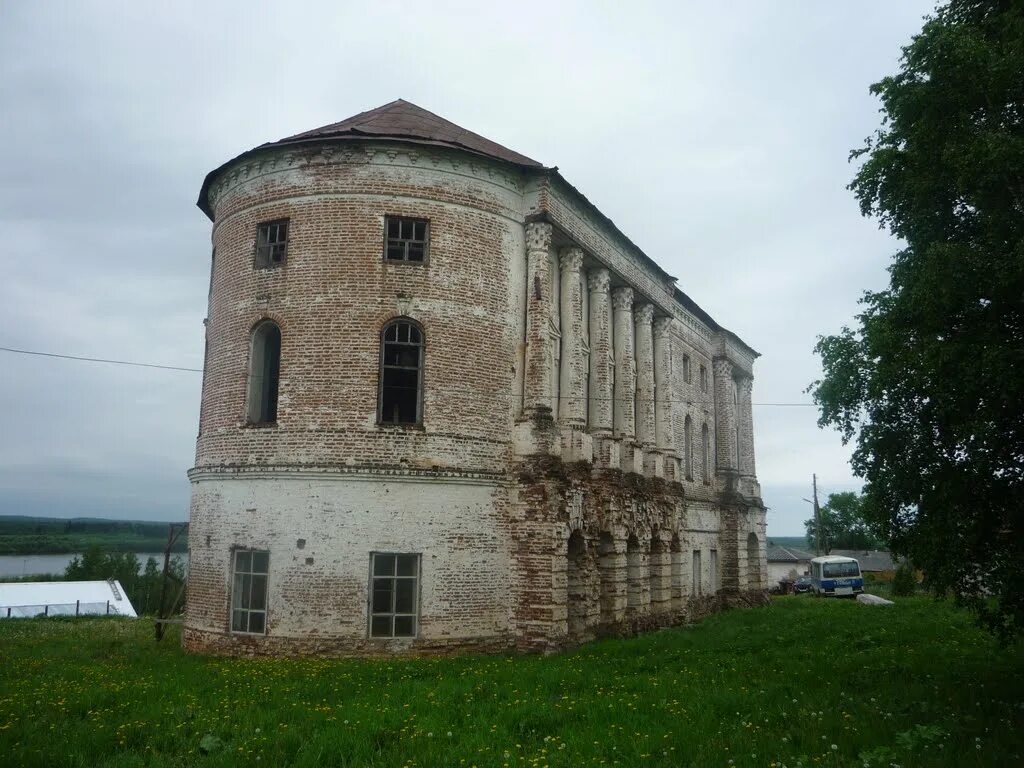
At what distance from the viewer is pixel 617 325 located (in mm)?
22922

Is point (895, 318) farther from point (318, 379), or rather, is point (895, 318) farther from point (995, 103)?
point (318, 379)

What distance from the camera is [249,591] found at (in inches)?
630

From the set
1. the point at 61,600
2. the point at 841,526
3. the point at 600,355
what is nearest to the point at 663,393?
the point at 600,355

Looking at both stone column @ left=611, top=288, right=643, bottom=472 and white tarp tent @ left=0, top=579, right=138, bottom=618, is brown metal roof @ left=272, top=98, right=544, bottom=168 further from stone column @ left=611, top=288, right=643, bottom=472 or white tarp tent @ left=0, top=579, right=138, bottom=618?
white tarp tent @ left=0, top=579, right=138, bottom=618

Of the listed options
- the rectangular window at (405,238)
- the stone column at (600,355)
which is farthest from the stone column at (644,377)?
the rectangular window at (405,238)

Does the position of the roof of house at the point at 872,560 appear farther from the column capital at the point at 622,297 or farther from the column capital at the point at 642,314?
the column capital at the point at 622,297

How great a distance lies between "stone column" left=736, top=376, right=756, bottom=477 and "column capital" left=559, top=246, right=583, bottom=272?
55.4 feet

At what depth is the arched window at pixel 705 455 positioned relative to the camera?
3022cm

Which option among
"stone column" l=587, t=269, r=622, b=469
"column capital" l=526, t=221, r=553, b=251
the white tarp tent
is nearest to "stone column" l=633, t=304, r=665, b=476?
"stone column" l=587, t=269, r=622, b=469

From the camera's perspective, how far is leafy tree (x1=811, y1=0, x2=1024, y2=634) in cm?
887

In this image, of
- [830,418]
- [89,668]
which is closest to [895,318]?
[830,418]

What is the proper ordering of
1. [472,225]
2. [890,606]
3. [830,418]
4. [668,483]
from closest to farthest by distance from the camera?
1. [830,418]
2. [472,225]
3. [668,483]
4. [890,606]

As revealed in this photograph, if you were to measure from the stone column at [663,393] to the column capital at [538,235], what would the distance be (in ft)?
27.2

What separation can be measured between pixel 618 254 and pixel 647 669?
11.9 meters
